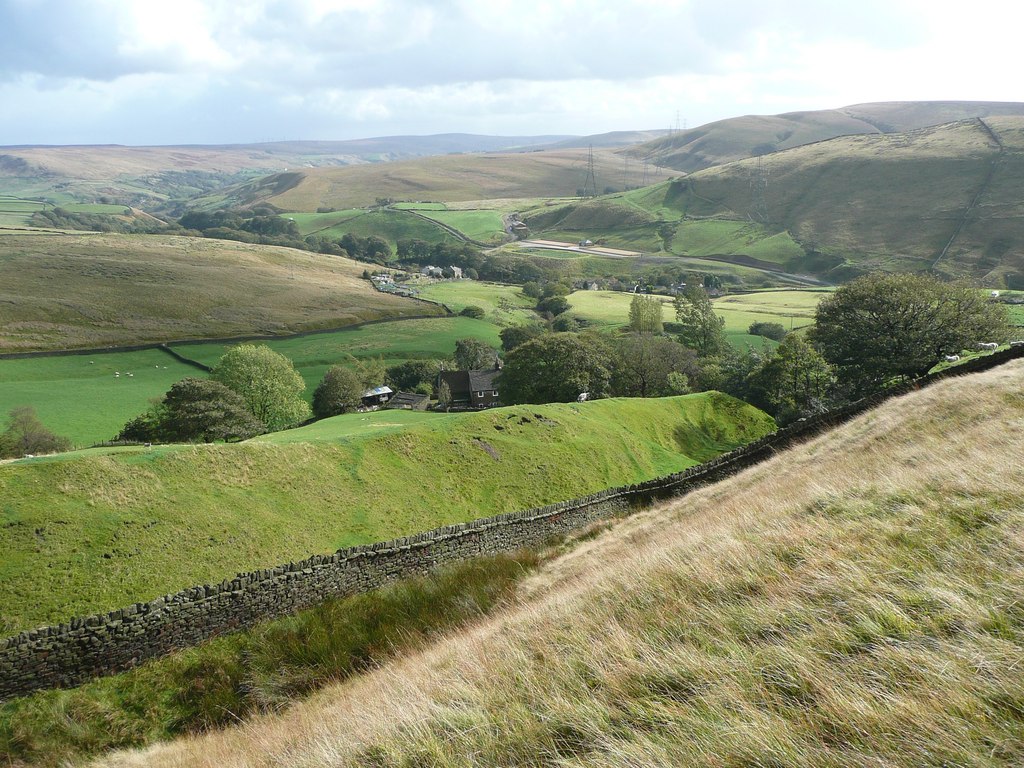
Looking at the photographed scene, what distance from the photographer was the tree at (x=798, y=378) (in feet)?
159

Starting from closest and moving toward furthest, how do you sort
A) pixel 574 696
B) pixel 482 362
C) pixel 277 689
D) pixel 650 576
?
pixel 574 696
pixel 650 576
pixel 277 689
pixel 482 362

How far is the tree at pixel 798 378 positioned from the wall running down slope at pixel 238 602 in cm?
3229

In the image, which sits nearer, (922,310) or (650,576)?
(650,576)

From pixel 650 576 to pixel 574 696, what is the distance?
3340 millimetres

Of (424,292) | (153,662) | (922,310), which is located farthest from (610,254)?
(153,662)

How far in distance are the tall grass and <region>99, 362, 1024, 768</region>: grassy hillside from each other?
1439mm

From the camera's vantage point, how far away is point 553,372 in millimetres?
54281

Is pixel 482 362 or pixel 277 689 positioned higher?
pixel 277 689

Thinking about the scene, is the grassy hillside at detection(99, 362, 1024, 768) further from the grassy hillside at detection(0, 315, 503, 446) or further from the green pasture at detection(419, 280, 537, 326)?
the green pasture at detection(419, 280, 537, 326)

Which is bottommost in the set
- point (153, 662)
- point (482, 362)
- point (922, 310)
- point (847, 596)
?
→ point (482, 362)

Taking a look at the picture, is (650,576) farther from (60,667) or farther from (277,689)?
(60,667)

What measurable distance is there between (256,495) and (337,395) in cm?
4447

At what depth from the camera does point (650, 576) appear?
29.9 feet

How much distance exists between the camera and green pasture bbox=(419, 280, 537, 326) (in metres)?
113
